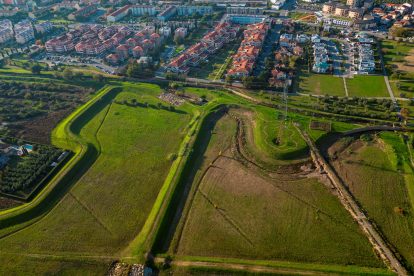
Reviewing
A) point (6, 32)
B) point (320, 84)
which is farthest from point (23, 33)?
point (320, 84)

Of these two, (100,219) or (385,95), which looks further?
(385,95)

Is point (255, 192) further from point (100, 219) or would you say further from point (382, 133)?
point (382, 133)

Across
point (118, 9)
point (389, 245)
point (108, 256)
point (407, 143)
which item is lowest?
point (108, 256)

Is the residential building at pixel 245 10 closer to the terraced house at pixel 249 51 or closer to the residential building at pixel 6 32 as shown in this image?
the terraced house at pixel 249 51

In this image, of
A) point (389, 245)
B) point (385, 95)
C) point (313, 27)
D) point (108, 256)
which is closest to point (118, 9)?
point (313, 27)

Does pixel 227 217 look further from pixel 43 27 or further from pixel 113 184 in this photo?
pixel 43 27

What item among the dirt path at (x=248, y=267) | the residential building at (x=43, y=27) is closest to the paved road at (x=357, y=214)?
the dirt path at (x=248, y=267)
